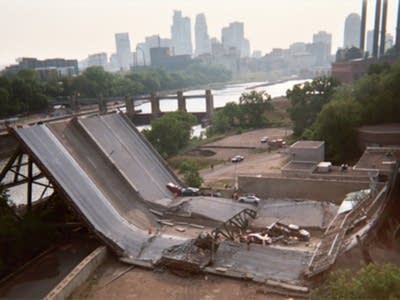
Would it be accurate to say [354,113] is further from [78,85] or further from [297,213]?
[78,85]

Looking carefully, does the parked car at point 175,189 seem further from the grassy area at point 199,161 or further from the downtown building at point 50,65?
the downtown building at point 50,65

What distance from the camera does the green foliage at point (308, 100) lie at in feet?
154

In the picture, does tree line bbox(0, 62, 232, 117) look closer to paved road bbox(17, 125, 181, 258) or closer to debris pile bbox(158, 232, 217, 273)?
paved road bbox(17, 125, 181, 258)

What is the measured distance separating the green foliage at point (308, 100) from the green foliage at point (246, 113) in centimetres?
1357

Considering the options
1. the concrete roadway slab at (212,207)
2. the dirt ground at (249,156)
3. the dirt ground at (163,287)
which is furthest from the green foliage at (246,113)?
the dirt ground at (163,287)

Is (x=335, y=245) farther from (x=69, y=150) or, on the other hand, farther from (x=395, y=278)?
(x=69, y=150)

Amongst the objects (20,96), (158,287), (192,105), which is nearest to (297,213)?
(158,287)

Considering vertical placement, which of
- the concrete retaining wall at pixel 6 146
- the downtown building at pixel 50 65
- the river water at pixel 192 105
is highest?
the downtown building at pixel 50 65

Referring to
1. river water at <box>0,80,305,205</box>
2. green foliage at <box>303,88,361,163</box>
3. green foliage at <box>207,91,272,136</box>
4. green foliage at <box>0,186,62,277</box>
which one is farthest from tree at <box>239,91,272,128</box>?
green foliage at <box>0,186,62,277</box>

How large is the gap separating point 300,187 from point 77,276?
13.7 meters

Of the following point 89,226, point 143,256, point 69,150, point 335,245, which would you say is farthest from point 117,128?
point 335,245

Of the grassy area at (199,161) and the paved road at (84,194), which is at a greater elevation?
the paved road at (84,194)

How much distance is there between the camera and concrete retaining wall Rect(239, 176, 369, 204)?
2177 centimetres

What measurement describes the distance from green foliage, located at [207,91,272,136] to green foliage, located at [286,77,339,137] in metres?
13.6
